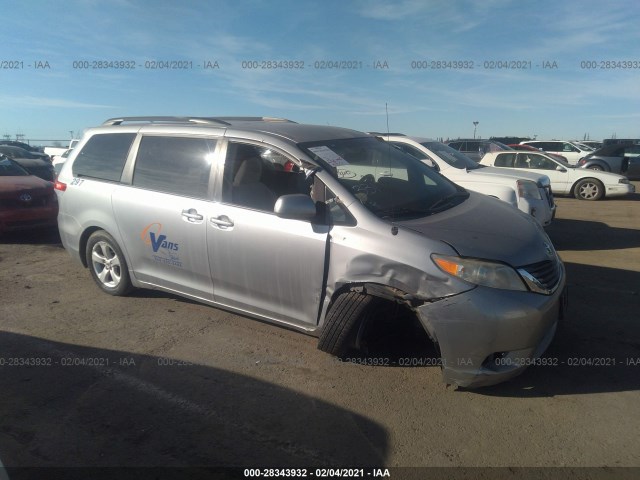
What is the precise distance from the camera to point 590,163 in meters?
18.8

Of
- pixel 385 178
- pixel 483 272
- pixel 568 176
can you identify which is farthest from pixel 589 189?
pixel 483 272

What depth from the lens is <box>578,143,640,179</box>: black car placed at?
1870cm

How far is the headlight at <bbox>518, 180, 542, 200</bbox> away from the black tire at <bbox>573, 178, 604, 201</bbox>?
6.69 metres

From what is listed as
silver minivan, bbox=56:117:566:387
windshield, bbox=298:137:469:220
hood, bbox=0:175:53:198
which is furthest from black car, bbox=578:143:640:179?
A: hood, bbox=0:175:53:198

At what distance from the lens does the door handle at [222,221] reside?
156 inches

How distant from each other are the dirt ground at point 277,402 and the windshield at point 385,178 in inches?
42.8

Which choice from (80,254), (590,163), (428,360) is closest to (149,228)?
(80,254)

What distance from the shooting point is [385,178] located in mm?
4207

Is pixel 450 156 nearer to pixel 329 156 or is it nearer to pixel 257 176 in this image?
pixel 329 156

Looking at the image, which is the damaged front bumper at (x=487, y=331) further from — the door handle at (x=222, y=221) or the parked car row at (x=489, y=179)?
the parked car row at (x=489, y=179)

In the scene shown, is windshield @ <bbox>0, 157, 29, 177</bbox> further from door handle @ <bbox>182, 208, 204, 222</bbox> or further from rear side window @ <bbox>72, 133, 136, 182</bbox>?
door handle @ <bbox>182, 208, 204, 222</bbox>

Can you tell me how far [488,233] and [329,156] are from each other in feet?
4.55

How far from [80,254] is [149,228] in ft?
4.69

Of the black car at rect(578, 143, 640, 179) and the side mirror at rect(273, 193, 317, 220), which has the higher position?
the black car at rect(578, 143, 640, 179)
